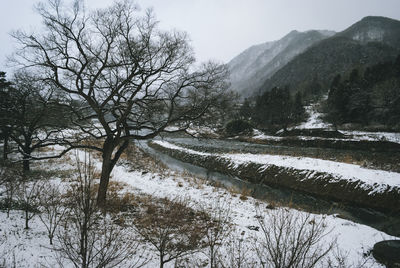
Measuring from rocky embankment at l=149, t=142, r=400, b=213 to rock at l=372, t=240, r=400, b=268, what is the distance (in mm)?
6624

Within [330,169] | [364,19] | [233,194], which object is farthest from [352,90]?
[364,19]

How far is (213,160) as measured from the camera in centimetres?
2277

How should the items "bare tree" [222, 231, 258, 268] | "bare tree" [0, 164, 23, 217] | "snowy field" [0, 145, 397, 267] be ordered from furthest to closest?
"bare tree" [0, 164, 23, 217] → "snowy field" [0, 145, 397, 267] → "bare tree" [222, 231, 258, 268]

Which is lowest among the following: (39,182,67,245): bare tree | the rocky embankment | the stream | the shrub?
the stream

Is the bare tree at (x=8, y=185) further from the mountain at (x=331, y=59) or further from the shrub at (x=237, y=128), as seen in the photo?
the mountain at (x=331, y=59)

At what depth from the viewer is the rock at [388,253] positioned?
194 inches

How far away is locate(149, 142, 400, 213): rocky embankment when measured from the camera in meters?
10.8

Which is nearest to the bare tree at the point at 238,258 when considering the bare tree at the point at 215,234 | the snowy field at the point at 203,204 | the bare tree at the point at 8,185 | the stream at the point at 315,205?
the bare tree at the point at 215,234

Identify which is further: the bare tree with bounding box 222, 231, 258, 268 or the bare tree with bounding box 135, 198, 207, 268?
the bare tree with bounding box 135, 198, 207, 268

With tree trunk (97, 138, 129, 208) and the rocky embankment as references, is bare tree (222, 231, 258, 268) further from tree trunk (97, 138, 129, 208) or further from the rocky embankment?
the rocky embankment

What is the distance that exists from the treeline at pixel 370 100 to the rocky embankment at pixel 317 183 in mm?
31981

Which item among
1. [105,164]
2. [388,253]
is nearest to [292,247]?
[388,253]

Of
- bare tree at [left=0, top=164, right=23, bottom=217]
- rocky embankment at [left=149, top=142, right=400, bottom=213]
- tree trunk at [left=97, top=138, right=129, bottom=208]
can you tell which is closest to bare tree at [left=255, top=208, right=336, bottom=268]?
tree trunk at [left=97, top=138, right=129, bottom=208]

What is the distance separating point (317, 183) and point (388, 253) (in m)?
9.19
